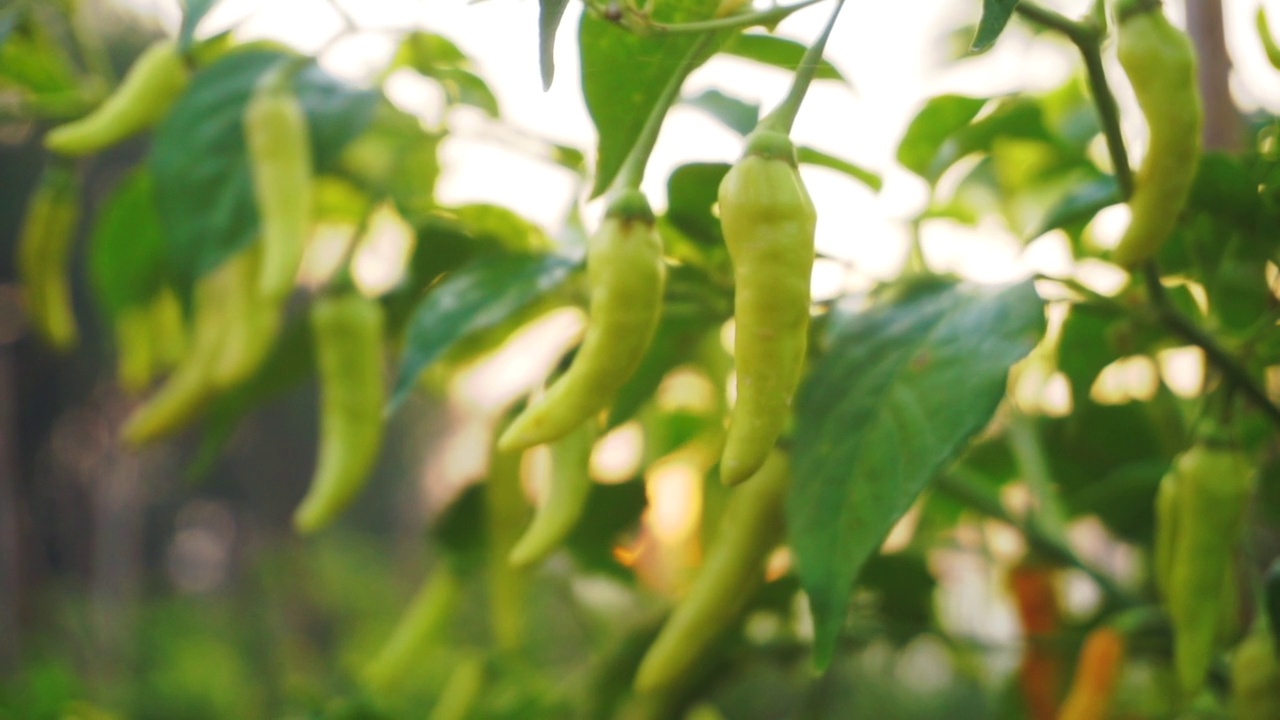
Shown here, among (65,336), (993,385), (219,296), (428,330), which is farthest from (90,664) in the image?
(993,385)

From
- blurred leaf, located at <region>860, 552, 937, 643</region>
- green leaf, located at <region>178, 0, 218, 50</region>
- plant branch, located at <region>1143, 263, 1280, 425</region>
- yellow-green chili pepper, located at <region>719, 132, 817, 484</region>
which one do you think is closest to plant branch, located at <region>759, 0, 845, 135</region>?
yellow-green chili pepper, located at <region>719, 132, 817, 484</region>

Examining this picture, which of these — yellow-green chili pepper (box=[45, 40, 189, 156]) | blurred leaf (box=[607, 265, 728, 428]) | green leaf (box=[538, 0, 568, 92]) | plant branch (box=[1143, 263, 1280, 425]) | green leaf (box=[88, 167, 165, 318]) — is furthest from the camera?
green leaf (box=[88, 167, 165, 318])

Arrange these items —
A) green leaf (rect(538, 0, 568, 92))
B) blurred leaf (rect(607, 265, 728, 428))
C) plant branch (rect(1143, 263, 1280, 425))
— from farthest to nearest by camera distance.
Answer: blurred leaf (rect(607, 265, 728, 428)) < plant branch (rect(1143, 263, 1280, 425)) < green leaf (rect(538, 0, 568, 92))

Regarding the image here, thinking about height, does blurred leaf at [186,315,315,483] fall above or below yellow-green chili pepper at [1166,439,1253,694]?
below

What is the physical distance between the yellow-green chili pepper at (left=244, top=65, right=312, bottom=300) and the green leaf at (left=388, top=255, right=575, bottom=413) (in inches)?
3.7

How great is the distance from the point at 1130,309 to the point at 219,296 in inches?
16.6

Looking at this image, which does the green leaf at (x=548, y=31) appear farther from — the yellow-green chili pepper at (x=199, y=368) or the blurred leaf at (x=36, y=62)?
the blurred leaf at (x=36, y=62)

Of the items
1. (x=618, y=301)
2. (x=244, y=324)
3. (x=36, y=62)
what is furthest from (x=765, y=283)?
(x=36, y=62)

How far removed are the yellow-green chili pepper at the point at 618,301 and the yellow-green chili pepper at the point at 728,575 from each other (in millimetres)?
130

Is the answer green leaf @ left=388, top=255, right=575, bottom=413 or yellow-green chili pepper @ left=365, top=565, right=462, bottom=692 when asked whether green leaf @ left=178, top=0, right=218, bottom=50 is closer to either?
green leaf @ left=388, top=255, right=575, bottom=413

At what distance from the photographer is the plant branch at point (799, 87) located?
0.82 ft

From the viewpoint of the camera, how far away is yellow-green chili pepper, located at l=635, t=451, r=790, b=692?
1.33ft

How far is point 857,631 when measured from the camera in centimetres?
57

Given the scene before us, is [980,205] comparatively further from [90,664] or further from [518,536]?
[90,664]
